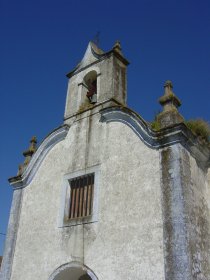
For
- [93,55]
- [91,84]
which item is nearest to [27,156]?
[91,84]

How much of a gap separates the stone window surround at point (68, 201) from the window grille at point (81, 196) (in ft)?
0.39

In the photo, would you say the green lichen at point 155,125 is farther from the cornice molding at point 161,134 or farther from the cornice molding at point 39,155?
the cornice molding at point 39,155

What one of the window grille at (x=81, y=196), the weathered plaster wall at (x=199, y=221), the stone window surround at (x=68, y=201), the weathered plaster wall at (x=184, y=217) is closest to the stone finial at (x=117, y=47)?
the stone window surround at (x=68, y=201)

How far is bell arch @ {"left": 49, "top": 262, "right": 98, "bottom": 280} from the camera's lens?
31.3 feet

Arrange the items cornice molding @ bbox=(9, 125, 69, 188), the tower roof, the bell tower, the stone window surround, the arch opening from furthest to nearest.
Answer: the arch opening
the tower roof
cornice molding @ bbox=(9, 125, 69, 188)
the bell tower
the stone window surround

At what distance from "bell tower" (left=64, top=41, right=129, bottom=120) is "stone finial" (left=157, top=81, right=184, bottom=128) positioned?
6.71 feet

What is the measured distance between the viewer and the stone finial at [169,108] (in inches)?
367

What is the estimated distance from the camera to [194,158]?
9555 millimetres

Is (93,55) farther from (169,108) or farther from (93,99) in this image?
(169,108)

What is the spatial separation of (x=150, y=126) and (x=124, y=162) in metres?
1.19

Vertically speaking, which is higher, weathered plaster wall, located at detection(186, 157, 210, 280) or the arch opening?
the arch opening

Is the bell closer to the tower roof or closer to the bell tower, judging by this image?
the bell tower

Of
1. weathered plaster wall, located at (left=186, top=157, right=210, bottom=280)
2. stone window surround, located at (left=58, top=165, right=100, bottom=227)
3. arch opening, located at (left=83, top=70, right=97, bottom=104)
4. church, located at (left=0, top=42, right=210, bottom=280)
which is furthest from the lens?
arch opening, located at (left=83, top=70, right=97, bottom=104)

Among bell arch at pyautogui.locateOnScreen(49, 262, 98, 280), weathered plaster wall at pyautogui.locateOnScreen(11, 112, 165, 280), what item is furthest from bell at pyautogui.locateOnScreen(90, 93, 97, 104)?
bell arch at pyautogui.locateOnScreen(49, 262, 98, 280)
